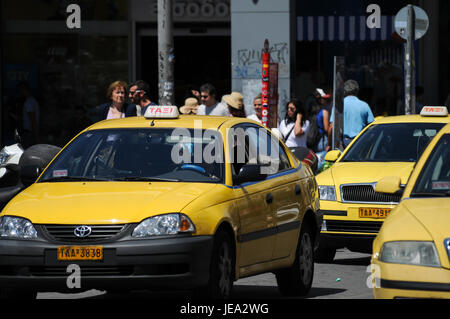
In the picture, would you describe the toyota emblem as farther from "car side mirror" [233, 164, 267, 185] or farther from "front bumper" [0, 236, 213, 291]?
"car side mirror" [233, 164, 267, 185]

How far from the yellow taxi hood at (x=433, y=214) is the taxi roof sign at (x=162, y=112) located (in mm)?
2601

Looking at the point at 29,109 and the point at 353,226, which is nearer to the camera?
the point at 353,226

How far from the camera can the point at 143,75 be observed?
79.0 ft

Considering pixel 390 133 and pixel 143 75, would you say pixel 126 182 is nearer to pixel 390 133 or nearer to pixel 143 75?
pixel 390 133

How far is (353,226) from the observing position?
40.3 feet

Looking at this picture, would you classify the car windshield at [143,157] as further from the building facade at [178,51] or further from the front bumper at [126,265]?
the building facade at [178,51]

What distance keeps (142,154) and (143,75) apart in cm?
1509

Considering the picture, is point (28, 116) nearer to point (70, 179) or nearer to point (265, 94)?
point (265, 94)

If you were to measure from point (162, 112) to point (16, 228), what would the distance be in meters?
1.90

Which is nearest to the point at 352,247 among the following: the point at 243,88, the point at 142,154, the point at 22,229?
the point at 142,154

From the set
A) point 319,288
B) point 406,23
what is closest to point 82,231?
point 319,288

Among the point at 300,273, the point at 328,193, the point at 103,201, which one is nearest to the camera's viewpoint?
the point at 103,201

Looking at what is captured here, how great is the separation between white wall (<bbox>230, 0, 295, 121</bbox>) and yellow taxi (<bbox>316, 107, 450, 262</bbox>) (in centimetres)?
789

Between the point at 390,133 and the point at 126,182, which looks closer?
the point at 126,182
